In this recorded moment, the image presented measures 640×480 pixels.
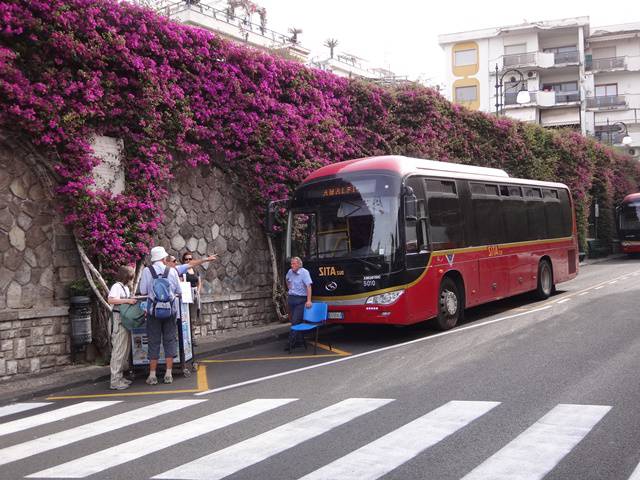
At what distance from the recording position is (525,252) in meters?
15.9

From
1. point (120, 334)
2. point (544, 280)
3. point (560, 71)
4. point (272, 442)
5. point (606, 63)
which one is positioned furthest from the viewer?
point (606, 63)

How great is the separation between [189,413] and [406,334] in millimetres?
6194

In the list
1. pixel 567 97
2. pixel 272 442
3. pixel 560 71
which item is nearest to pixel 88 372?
pixel 272 442

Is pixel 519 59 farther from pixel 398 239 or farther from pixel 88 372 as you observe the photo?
pixel 88 372

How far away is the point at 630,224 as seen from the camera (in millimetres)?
34656

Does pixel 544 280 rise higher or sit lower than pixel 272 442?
higher

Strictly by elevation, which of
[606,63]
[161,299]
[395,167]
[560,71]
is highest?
[606,63]

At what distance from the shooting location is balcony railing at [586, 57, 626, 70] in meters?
57.0

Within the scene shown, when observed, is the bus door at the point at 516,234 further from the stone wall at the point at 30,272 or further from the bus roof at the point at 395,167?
the stone wall at the point at 30,272

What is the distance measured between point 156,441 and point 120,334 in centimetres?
367

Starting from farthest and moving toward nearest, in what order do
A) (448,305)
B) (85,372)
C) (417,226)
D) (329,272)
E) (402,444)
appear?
(448,305) → (329,272) → (417,226) → (85,372) → (402,444)

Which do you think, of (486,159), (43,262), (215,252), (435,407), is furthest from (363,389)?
(486,159)

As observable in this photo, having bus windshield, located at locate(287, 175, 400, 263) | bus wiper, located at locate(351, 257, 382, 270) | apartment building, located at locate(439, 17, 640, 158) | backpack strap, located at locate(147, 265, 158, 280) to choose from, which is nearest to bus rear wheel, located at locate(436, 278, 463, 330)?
bus wiper, located at locate(351, 257, 382, 270)

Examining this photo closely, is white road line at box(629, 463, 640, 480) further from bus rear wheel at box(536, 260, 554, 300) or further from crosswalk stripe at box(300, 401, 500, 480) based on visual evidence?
bus rear wheel at box(536, 260, 554, 300)
